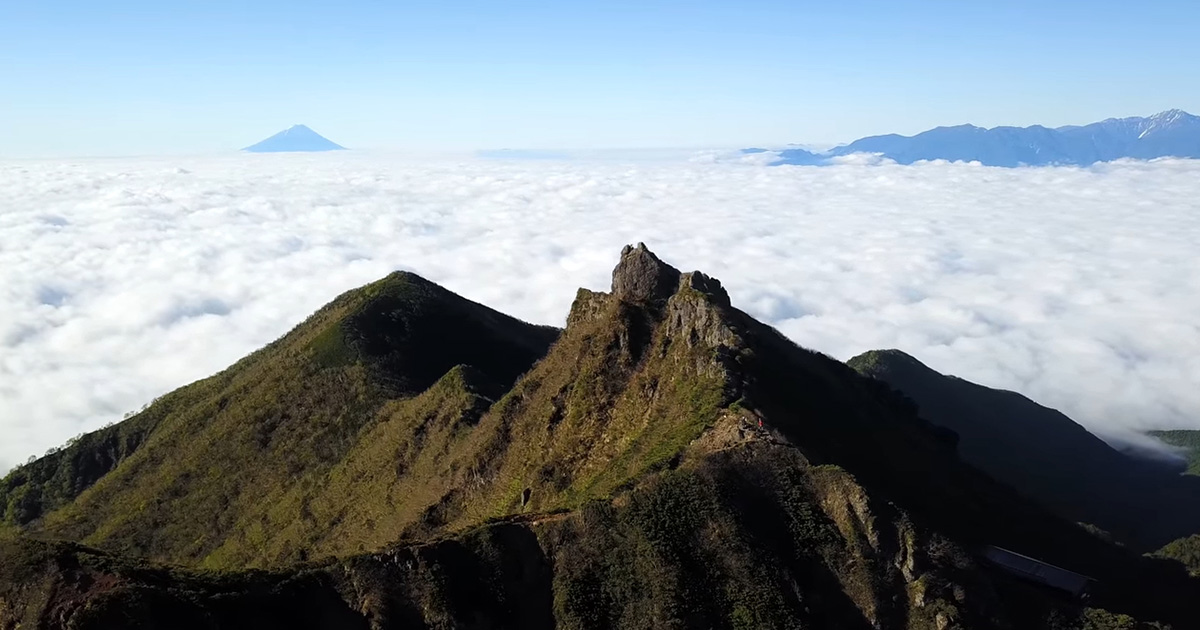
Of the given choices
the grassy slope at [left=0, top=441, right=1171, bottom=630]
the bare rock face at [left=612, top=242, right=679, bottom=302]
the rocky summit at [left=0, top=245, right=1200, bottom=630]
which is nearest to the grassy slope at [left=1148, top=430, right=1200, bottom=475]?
the rocky summit at [left=0, top=245, right=1200, bottom=630]

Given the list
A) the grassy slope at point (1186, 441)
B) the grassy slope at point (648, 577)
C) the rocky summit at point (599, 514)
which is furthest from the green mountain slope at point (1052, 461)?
the grassy slope at point (648, 577)

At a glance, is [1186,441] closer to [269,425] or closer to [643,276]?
[643,276]

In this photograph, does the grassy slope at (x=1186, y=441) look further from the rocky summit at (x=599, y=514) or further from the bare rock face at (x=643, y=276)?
the bare rock face at (x=643, y=276)

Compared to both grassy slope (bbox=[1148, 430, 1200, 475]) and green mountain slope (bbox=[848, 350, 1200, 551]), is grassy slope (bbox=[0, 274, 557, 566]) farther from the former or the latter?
grassy slope (bbox=[1148, 430, 1200, 475])

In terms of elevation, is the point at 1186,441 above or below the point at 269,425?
below

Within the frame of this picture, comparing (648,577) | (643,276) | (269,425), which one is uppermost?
(643,276)

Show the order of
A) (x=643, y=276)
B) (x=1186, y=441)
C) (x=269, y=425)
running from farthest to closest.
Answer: (x=1186, y=441)
(x=269, y=425)
(x=643, y=276)

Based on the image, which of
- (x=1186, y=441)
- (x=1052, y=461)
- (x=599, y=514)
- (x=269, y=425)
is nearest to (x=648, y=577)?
(x=599, y=514)
